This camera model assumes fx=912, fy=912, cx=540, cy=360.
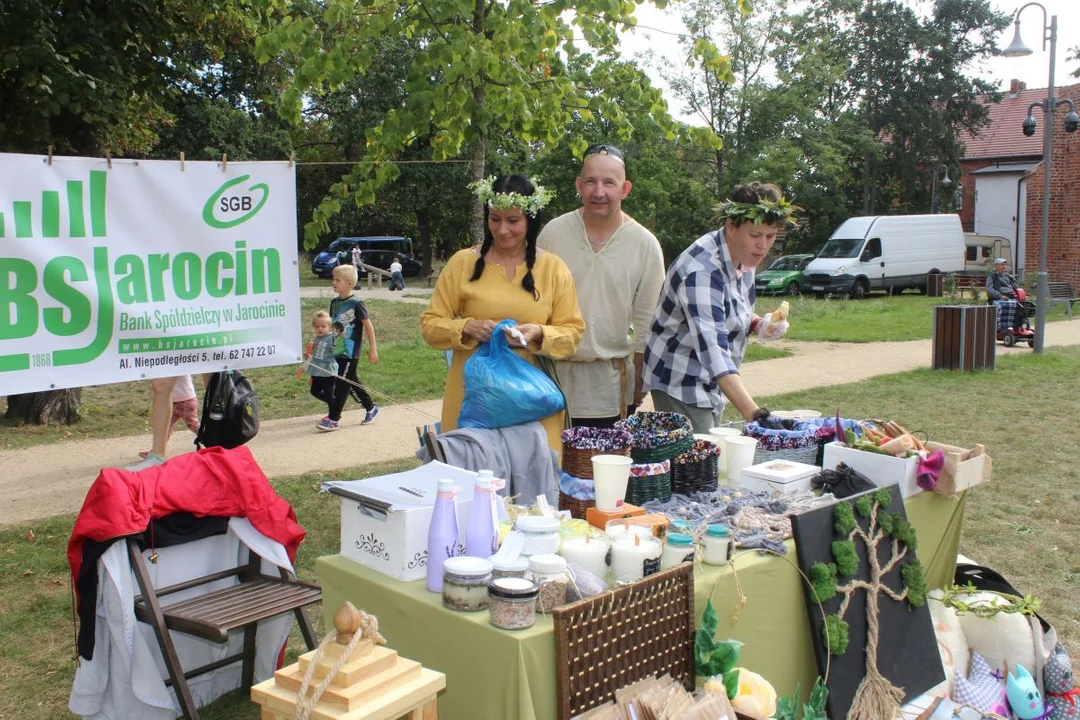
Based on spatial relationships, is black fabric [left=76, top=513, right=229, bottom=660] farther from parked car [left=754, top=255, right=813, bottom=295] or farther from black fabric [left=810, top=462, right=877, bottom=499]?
parked car [left=754, top=255, right=813, bottom=295]

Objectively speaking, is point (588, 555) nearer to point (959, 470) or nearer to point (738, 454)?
point (738, 454)

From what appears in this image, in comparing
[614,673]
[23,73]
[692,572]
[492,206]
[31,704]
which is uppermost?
[23,73]

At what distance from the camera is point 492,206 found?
3.46 metres

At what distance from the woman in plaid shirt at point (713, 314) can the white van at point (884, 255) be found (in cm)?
2232

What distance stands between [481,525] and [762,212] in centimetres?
182

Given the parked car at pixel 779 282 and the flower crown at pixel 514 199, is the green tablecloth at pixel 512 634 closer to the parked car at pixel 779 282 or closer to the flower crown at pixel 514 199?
the flower crown at pixel 514 199

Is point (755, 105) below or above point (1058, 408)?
above

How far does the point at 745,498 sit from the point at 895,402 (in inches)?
281

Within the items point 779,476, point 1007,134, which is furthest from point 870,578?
point 1007,134

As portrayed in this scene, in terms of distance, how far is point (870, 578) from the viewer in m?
2.85

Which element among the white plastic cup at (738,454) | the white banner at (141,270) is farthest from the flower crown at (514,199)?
the white plastic cup at (738,454)

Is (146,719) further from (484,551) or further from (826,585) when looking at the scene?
(826,585)

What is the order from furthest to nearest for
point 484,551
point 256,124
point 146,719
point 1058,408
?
point 256,124 < point 1058,408 < point 146,719 < point 484,551

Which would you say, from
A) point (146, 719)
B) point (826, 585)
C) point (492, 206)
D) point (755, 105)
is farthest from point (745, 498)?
point (755, 105)
